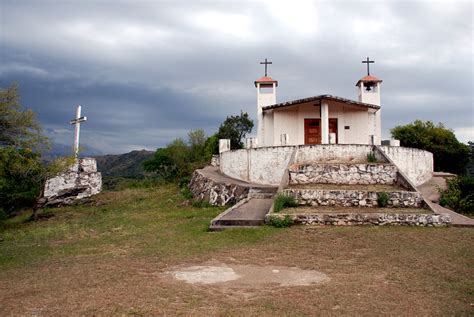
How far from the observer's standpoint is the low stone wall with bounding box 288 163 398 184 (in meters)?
13.9

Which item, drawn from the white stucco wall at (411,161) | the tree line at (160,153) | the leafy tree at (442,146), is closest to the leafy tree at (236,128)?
the tree line at (160,153)

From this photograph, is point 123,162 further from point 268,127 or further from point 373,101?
point 373,101

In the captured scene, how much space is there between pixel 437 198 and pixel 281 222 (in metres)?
7.99

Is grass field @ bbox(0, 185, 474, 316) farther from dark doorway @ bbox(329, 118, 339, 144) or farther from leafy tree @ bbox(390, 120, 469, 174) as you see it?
leafy tree @ bbox(390, 120, 469, 174)

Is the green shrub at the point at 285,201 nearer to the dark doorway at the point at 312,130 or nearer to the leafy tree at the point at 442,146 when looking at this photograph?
the dark doorway at the point at 312,130

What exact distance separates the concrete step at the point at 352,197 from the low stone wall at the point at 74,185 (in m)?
12.0

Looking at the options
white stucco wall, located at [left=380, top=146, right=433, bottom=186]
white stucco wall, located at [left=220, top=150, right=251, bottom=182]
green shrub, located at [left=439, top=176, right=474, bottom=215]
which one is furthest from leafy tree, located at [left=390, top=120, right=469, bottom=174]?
white stucco wall, located at [left=220, top=150, right=251, bottom=182]

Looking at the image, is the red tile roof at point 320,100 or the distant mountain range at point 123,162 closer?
the red tile roof at point 320,100

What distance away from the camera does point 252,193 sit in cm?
1504

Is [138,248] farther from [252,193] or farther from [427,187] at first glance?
[427,187]

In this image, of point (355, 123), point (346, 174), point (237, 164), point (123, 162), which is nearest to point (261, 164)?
point (237, 164)

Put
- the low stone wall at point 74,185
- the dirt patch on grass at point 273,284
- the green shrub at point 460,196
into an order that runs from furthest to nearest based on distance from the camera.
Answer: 1. the low stone wall at point 74,185
2. the green shrub at point 460,196
3. the dirt patch on grass at point 273,284

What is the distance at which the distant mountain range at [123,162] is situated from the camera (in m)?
60.6

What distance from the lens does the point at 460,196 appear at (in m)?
14.6
